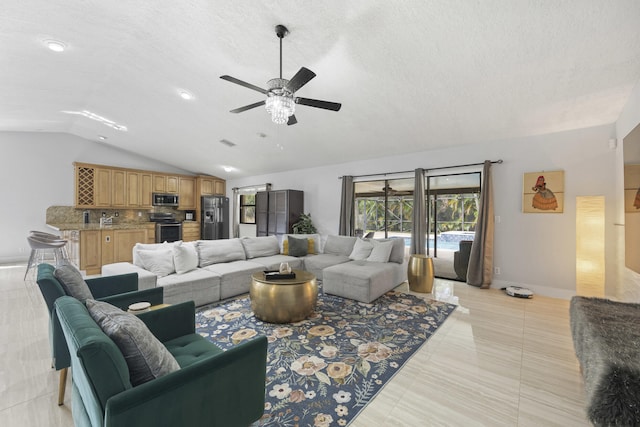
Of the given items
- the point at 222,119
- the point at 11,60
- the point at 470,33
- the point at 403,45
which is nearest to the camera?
the point at 470,33

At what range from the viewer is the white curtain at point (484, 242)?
4.38 meters

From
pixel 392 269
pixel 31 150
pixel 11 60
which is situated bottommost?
pixel 392 269

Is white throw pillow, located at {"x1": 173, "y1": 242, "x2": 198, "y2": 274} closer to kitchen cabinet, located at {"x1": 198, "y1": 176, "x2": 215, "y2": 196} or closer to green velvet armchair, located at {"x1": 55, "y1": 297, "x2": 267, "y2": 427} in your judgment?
green velvet armchair, located at {"x1": 55, "y1": 297, "x2": 267, "y2": 427}

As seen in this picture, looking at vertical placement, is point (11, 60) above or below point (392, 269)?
above

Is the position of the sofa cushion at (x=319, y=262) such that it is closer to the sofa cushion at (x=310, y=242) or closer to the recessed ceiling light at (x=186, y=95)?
the sofa cushion at (x=310, y=242)

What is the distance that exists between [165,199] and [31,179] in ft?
9.28

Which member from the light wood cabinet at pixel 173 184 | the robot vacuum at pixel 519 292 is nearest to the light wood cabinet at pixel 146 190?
the light wood cabinet at pixel 173 184

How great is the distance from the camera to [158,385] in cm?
99

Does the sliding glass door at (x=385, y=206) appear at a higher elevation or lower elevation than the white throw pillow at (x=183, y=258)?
higher

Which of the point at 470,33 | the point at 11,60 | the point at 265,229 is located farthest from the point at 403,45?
the point at 265,229

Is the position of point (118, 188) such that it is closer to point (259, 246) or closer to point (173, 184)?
point (173, 184)

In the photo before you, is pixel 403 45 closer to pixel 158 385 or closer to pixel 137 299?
pixel 158 385

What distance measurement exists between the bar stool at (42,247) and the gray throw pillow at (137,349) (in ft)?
15.0

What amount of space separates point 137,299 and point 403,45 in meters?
3.46
